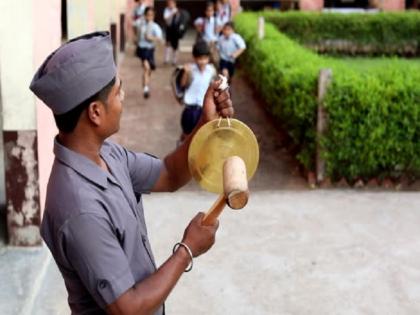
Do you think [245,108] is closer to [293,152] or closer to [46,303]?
[293,152]

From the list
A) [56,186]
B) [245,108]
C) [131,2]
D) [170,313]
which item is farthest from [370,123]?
[131,2]

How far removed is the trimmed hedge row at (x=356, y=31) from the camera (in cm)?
1842

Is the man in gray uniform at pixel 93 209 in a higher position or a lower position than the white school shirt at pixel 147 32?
higher

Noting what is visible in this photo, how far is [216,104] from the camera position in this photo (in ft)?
9.20

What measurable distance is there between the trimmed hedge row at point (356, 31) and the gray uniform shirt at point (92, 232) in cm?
1620

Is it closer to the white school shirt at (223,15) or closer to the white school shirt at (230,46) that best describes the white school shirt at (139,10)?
the white school shirt at (223,15)

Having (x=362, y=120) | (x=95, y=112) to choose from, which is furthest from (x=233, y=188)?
(x=362, y=120)

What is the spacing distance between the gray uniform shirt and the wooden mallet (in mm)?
244

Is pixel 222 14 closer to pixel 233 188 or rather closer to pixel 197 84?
pixel 197 84

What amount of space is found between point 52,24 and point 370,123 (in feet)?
11.0

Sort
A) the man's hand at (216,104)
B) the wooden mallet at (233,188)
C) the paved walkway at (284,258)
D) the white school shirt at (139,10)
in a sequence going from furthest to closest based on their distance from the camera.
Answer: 1. the white school shirt at (139,10)
2. the paved walkway at (284,258)
3. the man's hand at (216,104)
4. the wooden mallet at (233,188)

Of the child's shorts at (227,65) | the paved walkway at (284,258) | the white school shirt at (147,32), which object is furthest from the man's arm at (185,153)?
the white school shirt at (147,32)

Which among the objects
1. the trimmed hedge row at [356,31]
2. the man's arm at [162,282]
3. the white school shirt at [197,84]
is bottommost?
the trimmed hedge row at [356,31]

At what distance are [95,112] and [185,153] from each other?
0.65 m
